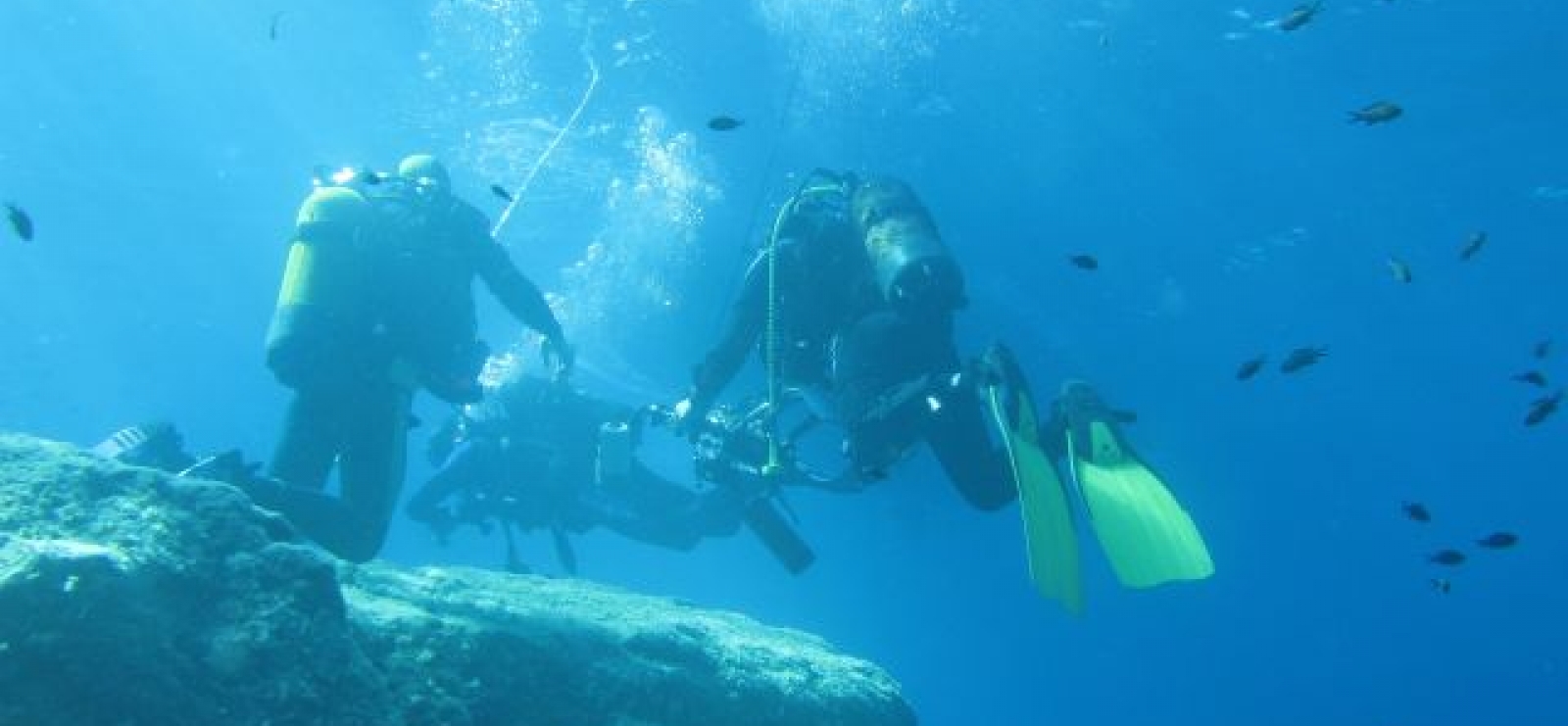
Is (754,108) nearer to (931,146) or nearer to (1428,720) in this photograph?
(931,146)

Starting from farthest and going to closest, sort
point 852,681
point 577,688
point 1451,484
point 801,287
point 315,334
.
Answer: point 1451,484
point 801,287
point 852,681
point 315,334
point 577,688

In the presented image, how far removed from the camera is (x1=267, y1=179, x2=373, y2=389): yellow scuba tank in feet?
19.4

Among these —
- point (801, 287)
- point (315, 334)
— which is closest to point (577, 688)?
point (315, 334)

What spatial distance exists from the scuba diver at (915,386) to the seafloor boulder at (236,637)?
6.88ft

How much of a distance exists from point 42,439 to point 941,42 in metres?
15.4

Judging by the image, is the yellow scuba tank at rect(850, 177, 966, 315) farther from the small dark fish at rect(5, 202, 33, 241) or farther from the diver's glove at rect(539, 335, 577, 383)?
the small dark fish at rect(5, 202, 33, 241)

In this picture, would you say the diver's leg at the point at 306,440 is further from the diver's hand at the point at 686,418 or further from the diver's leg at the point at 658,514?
the diver's leg at the point at 658,514

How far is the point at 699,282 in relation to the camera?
81.1 ft

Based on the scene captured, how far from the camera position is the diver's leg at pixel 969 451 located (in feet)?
20.3

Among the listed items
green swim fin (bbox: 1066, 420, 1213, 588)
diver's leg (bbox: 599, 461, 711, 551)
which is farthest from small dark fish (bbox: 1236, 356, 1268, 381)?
diver's leg (bbox: 599, 461, 711, 551)

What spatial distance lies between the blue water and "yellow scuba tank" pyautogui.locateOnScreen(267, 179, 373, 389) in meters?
8.95

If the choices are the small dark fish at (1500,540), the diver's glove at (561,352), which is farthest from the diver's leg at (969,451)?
the small dark fish at (1500,540)

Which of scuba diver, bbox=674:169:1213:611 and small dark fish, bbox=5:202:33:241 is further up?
small dark fish, bbox=5:202:33:241

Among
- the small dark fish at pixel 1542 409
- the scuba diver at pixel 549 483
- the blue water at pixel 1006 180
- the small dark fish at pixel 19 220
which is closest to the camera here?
the small dark fish at pixel 19 220
